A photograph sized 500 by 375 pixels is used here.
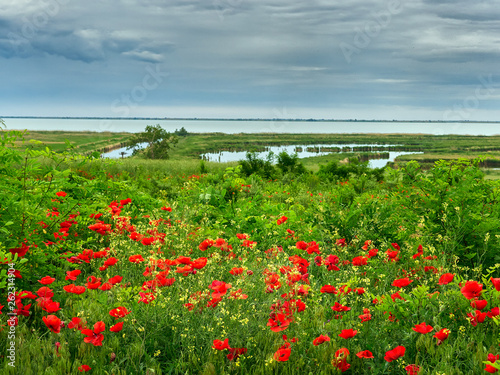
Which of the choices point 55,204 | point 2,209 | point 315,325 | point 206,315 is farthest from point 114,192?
point 315,325

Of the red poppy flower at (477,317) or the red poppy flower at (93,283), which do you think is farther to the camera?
the red poppy flower at (93,283)

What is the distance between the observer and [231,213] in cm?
562

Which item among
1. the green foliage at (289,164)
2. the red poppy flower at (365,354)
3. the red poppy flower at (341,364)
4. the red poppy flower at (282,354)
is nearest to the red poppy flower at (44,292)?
the red poppy flower at (282,354)

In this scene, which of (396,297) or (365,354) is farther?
(396,297)

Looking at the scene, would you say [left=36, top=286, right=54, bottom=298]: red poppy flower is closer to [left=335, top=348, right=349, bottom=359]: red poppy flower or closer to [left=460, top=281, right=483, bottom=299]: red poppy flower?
[left=335, top=348, right=349, bottom=359]: red poppy flower

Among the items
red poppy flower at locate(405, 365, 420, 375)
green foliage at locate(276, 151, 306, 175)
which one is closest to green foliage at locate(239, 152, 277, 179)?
green foliage at locate(276, 151, 306, 175)

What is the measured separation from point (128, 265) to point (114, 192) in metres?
2.33

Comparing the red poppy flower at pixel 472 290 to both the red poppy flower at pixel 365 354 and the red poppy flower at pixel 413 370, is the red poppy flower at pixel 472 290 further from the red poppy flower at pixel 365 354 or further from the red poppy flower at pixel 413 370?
the red poppy flower at pixel 365 354

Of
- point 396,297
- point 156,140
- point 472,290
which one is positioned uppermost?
point 156,140

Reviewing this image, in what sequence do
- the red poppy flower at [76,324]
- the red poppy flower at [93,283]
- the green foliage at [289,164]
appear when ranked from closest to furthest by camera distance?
the red poppy flower at [76,324]
the red poppy flower at [93,283]
the green foliage at [289,164]

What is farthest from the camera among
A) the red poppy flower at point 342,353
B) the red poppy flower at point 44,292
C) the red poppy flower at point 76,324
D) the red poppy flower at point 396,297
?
the red poppy flower at point 44,292

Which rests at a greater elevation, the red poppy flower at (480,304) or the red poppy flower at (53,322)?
the red poppy flower at (480,304)

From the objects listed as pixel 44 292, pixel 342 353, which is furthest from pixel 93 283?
pixel 342 353

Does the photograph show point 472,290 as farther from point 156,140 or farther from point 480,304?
point 156,140
